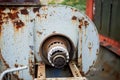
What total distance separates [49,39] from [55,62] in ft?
0.91

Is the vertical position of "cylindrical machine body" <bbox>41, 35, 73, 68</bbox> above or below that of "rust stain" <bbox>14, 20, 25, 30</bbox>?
below

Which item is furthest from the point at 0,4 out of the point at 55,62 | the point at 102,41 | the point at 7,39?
the point at 102,41

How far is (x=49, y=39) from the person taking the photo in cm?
216

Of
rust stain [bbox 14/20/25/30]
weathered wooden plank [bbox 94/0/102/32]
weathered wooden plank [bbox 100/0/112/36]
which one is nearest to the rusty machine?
rust stain [bbox 14/20/25/30]

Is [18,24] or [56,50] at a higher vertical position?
[18,24]

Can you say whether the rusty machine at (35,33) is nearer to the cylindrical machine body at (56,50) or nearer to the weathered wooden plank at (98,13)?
the cylindrical machine body at (56,50)

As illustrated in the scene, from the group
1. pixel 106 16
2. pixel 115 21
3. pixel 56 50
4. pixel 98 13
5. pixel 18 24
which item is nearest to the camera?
pixel 56 50

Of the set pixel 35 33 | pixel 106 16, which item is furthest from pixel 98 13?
pixel 35 33

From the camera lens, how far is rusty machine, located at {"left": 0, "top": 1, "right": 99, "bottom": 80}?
7.03ft

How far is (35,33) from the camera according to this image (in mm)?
2174

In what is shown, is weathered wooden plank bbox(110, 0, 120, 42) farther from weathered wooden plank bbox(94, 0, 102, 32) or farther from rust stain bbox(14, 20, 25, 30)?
rust stain bbox(14, 20, 25, 30)

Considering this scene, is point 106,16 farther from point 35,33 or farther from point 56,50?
point 56,50

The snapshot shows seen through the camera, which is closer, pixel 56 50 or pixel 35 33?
pixel 56 50

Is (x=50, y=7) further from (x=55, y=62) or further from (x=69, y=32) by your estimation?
(x=55, y=62)
